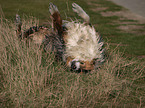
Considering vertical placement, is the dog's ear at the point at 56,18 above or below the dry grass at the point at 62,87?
above

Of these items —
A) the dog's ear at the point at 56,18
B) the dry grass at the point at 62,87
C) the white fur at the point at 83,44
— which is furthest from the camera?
the dog's ear at the point at 56,18

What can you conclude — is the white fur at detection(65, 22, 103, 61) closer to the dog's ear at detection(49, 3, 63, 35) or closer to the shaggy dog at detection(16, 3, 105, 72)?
the shaggy dog at detection(16, 3, 105, 72)

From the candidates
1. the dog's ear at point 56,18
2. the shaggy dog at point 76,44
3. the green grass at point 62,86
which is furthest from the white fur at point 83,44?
the green grass at point 62,86

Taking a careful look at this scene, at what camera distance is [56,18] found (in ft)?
9.87

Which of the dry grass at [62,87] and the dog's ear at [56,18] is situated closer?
the dry grass at [62,87]

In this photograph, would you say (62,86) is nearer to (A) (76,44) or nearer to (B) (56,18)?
(A) (76,44)

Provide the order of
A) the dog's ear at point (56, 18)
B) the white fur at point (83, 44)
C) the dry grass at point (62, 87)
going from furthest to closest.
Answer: the dog's ear at point (56, 18) → the white fur at point (83, 44) → the dry grass at point (62, 87)

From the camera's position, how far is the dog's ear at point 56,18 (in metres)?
3.00

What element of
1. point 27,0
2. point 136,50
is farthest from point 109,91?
point 27,0

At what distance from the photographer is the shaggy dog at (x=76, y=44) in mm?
2791

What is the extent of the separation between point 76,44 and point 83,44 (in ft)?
0.35

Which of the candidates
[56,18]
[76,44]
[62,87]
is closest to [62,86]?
[62,87]

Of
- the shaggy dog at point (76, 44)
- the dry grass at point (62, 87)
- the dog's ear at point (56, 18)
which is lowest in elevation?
the dry grass at point (62, 87)

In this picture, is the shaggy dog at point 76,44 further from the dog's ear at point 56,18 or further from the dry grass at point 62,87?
the dry grass at point 62,87
